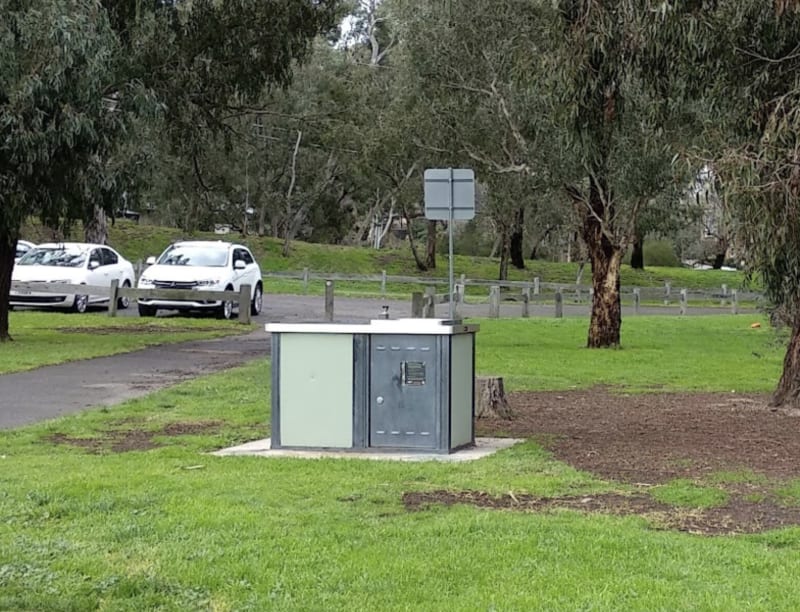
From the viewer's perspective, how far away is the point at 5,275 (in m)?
21.7

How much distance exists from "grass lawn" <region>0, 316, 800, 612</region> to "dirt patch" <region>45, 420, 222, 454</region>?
111 mm

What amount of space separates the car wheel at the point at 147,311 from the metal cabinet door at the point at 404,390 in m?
19.9

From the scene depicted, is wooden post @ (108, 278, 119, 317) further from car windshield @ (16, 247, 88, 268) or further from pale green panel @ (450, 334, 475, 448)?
pale green panel @ (450, 334, 475, 448)

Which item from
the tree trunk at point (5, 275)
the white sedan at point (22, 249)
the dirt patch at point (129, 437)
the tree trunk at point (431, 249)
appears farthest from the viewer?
the tree trunk at point (431, 249)

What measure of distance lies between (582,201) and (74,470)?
1600 centimetres

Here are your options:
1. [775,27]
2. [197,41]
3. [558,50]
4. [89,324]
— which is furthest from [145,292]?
[775,27]

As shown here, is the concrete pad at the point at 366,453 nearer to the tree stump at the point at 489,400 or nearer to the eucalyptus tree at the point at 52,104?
the tree stump at the point at 489,400

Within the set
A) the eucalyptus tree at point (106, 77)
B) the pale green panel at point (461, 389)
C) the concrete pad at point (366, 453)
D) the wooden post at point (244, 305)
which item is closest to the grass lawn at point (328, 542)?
the concrete pad at point (366, 453)

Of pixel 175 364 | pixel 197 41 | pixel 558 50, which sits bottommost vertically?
pixel 175 364

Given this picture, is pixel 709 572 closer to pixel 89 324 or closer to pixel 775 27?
pixel 775 27

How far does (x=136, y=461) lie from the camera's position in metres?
9.20

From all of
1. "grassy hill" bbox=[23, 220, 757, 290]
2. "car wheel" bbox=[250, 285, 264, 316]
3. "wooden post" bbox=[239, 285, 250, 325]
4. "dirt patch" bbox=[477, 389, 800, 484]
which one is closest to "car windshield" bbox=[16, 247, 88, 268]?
"car wheel" bbox=[250, 285, 264, 316]

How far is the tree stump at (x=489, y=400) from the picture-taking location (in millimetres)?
12438

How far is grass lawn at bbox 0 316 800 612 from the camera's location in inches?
214
